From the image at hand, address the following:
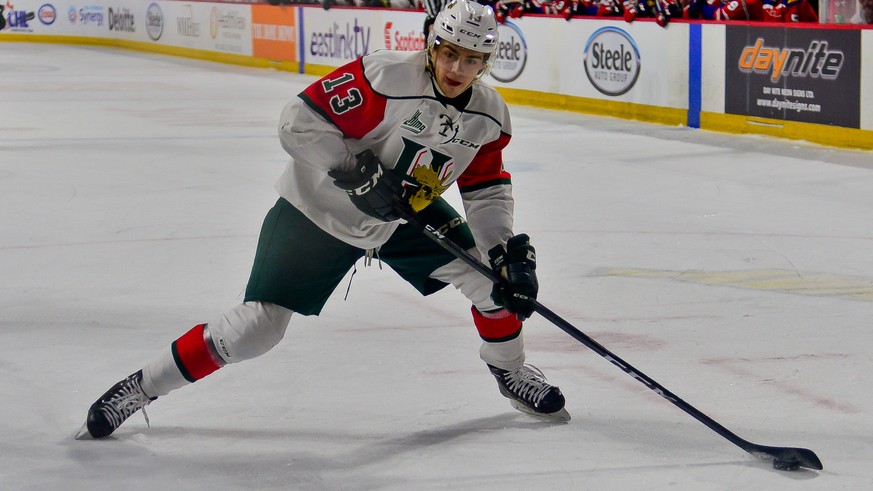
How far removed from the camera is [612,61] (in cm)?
1029

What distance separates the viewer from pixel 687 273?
475 centimetres

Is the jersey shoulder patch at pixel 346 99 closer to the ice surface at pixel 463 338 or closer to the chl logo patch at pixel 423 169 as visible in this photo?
the chl logo patch at pixel 423 169

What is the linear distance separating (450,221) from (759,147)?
5.79 m

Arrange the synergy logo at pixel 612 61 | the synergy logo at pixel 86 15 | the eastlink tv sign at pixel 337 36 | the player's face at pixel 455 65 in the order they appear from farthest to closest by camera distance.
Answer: the synergy logo at pixel 86 15 → the eastlink tv sign at pixel 337 36 → the synergy logo at pixel 612 61 → the player's face at pixel 455 65

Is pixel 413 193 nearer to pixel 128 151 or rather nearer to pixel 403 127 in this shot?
pixel 403 127

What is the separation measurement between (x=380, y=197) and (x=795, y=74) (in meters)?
6.45

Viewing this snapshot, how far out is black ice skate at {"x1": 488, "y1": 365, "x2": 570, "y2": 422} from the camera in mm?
3068

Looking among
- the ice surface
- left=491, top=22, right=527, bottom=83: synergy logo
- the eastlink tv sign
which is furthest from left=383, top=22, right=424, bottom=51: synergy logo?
the ice surface

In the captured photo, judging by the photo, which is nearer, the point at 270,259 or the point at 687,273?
the point at 270,259

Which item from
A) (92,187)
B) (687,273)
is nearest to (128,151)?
(92,187)

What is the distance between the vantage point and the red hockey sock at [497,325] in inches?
123

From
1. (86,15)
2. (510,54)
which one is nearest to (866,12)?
(510,54)

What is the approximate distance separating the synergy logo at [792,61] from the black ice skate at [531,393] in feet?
19.2

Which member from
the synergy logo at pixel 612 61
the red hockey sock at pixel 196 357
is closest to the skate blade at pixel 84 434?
the red hockey sock at pixel 196 357
